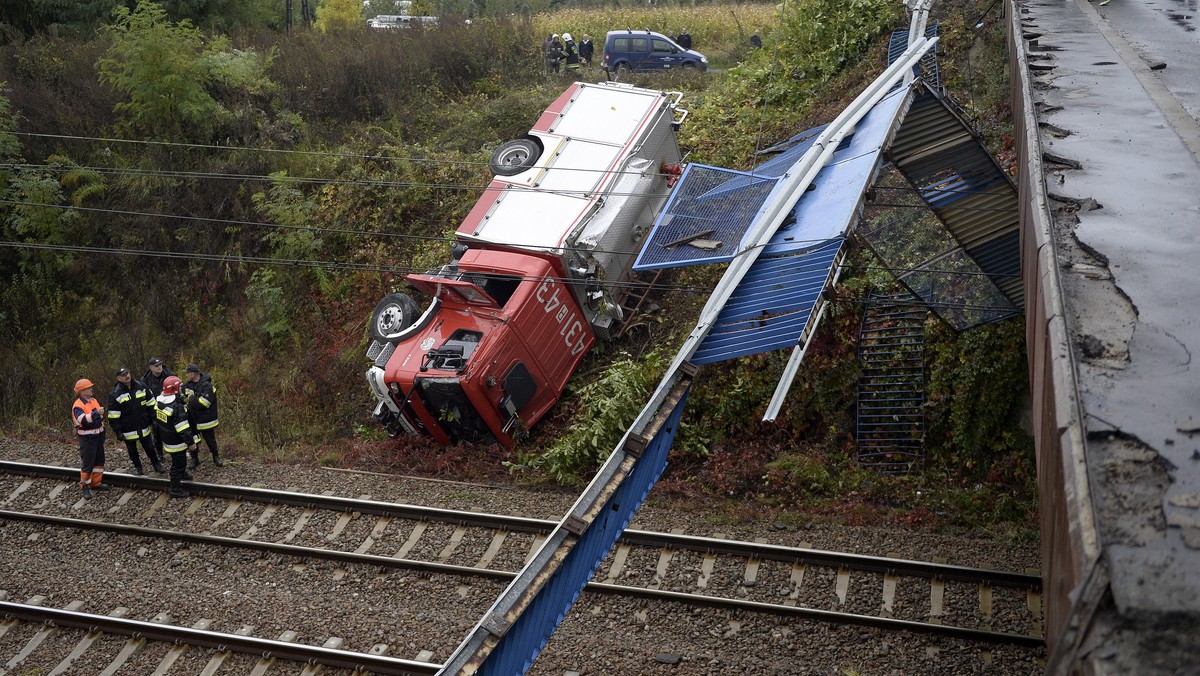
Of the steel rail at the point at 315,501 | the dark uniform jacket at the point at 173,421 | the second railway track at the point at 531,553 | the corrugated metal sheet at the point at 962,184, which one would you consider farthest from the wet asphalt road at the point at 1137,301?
the dark uniform jacket at the point at 173,421

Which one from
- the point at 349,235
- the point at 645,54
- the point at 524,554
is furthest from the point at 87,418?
the point at 645,54

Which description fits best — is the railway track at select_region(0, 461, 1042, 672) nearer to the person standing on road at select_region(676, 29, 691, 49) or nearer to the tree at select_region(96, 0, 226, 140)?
the tree at select_region(96, 0, 226, 140)

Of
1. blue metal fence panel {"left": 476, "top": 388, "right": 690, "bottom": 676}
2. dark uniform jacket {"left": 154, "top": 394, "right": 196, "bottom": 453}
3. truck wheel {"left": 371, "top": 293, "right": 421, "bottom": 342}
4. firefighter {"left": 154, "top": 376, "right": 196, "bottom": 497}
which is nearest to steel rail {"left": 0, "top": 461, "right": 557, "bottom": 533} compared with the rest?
firefighter {"left": 154, "top": 376, "right": 196, "bottom": 497}

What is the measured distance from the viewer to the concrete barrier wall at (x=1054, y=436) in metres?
3.57

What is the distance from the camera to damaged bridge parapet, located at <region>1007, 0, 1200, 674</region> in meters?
3.23

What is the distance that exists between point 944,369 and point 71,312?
16.1 meters

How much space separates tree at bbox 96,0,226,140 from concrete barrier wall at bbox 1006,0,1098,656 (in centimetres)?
1720

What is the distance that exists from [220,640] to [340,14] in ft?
75.2

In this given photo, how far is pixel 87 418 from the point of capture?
1246 cm

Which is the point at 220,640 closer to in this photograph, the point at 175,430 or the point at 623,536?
the point at 175,430

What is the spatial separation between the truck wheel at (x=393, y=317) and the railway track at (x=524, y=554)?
260 cm

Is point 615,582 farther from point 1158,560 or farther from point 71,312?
point 71,312

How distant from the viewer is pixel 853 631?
9289 millimetres

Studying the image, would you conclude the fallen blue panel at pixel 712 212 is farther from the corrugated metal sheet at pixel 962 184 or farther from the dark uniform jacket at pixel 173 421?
the dark uniform jacket at pixel 173 421
